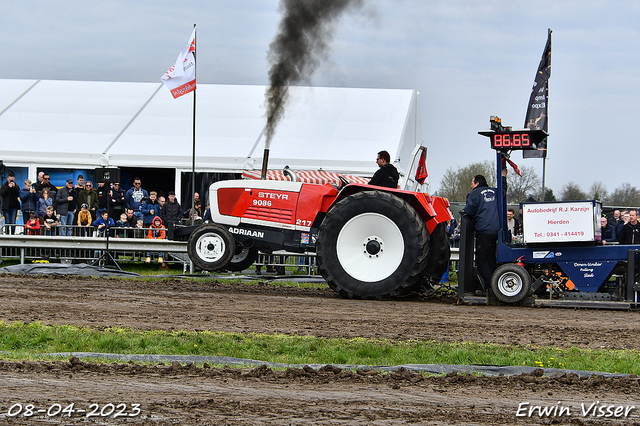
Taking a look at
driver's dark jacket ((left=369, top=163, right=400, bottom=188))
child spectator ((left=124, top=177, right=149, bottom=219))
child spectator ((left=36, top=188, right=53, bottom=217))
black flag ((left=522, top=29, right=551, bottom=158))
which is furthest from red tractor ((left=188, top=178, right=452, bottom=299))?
black flag ((left=522, top=29, right=551, bottom=158))

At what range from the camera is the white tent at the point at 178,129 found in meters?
18.6

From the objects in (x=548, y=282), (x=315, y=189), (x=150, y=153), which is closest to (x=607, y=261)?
(x=548, y=282)

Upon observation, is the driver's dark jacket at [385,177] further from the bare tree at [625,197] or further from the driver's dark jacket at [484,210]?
the bare tree at [625,197]

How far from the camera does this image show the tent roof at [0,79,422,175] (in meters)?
18.6

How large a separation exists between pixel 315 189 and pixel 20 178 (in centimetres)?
1113

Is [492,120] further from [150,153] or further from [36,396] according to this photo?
[150,153]

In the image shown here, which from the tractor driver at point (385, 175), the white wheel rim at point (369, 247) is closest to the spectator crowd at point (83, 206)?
the tractor driver at point (385, 175)

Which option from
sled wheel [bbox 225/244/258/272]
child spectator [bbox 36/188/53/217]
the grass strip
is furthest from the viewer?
child spectator [bbox 36/188/53/217]

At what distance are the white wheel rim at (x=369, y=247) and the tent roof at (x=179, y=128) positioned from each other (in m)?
7.48

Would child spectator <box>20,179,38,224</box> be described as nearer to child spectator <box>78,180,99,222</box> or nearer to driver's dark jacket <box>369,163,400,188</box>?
child spectator <box>78,180,99,222</box>

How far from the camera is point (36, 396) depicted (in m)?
4.54

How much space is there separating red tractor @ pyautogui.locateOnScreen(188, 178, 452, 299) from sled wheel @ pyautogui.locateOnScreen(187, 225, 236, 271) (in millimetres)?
14

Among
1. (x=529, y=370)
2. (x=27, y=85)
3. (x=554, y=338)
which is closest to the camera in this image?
(x=529, y=370)

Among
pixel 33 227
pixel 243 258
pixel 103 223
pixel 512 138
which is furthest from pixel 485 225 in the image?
pixel 33 227
